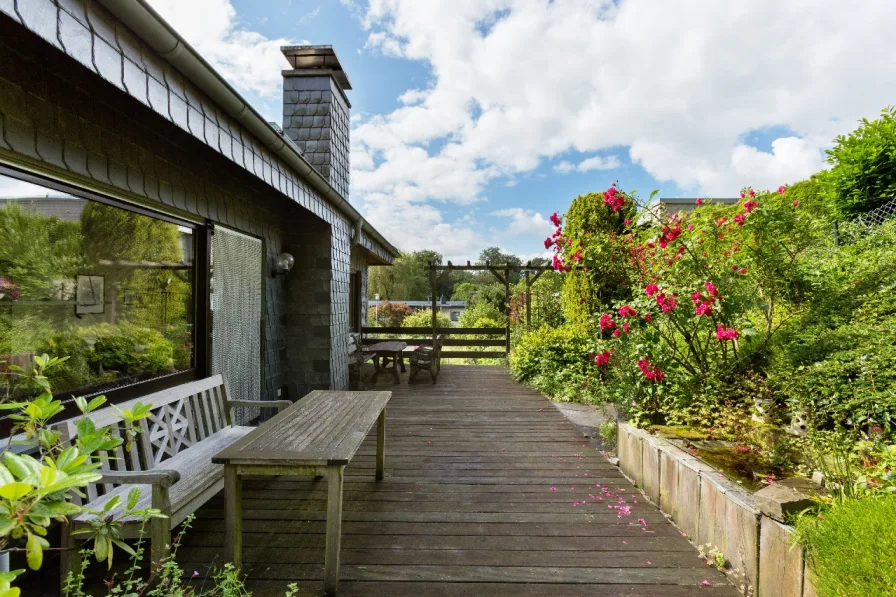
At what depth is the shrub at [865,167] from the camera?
5.01 m

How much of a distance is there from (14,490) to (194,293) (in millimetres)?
3133

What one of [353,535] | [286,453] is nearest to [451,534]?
[353,535]

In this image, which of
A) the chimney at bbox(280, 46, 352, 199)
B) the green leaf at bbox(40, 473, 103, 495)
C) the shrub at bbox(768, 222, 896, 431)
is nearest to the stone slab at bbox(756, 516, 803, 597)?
the shrub at bbox(768, 222, 896, 431)

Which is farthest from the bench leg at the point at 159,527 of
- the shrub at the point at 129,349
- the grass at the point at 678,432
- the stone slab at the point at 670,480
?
the grass at the point at 678,432

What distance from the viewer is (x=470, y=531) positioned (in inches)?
97.5

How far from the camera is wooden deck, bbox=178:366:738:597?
2031mm

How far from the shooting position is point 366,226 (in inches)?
271

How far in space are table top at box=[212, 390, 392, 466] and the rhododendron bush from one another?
2.07m

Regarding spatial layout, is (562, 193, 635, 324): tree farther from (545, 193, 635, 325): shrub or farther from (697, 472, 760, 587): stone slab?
(697, 472, 760, 587): stone slab

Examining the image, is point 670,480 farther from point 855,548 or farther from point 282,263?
point 282,263

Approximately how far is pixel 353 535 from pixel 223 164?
126 inches

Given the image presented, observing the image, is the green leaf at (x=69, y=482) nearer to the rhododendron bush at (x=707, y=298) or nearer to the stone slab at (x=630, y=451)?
the stone slab at (x=630, y=451)

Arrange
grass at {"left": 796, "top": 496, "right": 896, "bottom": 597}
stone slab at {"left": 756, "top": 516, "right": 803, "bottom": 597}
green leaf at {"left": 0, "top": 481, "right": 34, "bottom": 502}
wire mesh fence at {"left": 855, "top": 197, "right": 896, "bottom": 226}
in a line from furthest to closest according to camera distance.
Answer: wire mesh fence at {"left": 855, "top": 197, "right": 896, "bottom": 226} < stone slab at {"left": 756, "top": 516, "right": 803, "bottom": 597} < grass at {"left": 796, "top": 496, "right": 896, "bottom": 597} < green leaf at {"left": 0, "top": 481, "right": 34, "bottom": 502}

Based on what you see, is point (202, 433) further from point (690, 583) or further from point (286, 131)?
point (286, 131)
